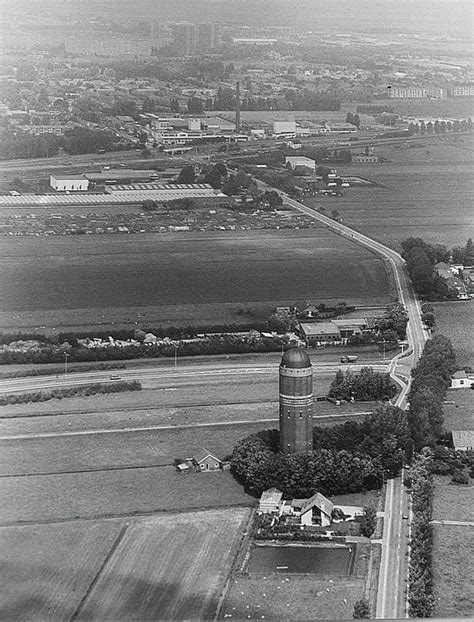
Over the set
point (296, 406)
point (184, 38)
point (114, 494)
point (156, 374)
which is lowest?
point (156, 374)

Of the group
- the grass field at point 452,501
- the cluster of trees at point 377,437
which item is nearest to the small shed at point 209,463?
the cluster of trees at point 377,437

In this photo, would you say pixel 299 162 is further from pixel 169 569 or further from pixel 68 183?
pixel 169 569

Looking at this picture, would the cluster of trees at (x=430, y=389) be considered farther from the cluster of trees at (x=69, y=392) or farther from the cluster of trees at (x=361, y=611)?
the cluster of trees at (x=361, y=611)

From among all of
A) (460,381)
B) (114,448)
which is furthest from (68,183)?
(114,448)

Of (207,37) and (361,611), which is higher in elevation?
(207,37)

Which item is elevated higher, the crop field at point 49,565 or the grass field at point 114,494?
the crop field at point 49,565

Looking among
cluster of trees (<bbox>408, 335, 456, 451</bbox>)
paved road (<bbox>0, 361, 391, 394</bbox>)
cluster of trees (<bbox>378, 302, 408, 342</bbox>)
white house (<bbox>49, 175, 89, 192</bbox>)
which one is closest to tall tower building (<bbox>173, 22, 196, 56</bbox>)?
white house (<bbox>49, 175, 89, 192</bbox>)

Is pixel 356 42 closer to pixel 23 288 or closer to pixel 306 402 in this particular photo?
pixel 23 288
